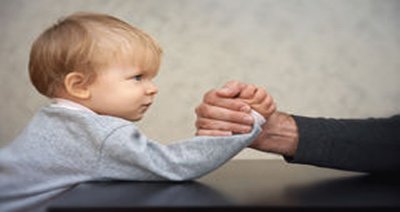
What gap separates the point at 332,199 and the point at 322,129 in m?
0.35

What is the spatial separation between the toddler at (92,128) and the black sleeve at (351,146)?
0.57 feet

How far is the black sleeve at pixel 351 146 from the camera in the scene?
81cm

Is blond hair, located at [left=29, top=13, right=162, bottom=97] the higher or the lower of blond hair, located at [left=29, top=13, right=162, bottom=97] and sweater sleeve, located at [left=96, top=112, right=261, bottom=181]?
the higher

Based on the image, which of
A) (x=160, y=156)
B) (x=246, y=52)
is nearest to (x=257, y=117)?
(x=160, y=156)

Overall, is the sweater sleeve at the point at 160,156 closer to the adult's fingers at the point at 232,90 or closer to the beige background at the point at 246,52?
the adult's fingers at the point at 232,90

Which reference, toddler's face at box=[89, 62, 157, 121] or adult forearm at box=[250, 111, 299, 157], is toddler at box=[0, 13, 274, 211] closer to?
toddler's face at box=[89, 62, 157, 121]

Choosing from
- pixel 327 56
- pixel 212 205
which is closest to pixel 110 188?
pixel 212 205

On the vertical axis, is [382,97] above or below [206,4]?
below

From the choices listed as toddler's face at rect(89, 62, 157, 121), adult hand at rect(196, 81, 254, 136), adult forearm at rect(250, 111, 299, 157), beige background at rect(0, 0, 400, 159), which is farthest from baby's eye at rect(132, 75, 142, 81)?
beige background at rect(0, 0, 400, 159)

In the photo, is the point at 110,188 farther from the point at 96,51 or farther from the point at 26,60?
the point at 26,60

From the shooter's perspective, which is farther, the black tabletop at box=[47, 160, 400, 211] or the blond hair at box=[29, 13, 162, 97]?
the blond hair at box=[29, 13, 162, 97]

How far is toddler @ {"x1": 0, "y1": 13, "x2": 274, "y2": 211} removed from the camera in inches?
25.2

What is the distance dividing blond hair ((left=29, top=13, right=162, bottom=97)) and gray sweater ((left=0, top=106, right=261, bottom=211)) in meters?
0.08

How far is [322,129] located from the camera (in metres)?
0.84
